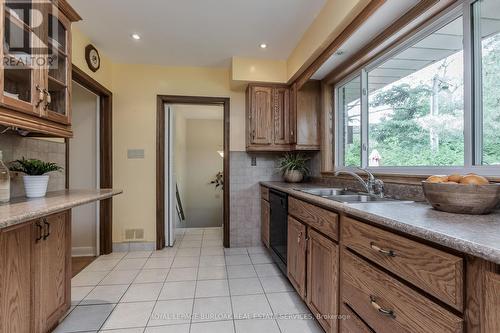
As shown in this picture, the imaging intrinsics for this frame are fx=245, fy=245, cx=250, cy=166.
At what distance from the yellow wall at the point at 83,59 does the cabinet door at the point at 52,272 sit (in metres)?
1.66

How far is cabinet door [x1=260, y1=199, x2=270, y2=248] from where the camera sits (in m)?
3.00

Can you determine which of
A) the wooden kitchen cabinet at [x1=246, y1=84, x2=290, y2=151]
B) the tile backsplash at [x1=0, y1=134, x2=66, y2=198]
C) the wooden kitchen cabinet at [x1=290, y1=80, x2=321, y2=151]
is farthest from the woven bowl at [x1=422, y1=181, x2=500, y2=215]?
the tile backsplash at [x1=0, y1=134, x2=66, y2=198]

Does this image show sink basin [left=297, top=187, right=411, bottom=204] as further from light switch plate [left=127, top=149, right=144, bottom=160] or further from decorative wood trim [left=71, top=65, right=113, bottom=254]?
decorative wood trim [left=71, top=65, right=113, bottom=254]

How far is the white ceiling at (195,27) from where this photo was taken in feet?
6.89

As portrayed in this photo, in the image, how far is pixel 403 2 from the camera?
1.48 meters

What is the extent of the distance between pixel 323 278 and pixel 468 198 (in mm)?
904

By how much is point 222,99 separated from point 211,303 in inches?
98.7

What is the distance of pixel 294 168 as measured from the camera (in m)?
3.23

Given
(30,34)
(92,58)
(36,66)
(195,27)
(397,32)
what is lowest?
A: (36,66)

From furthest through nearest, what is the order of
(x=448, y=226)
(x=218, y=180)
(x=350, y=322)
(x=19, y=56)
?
1. (x=218, y=180)
2. (x=19, y=56)
3. (x=350, y=322)
4. (x=448, y=226)

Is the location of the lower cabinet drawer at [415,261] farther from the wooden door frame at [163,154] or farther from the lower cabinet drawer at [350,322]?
the wooden door frame at [163,154]

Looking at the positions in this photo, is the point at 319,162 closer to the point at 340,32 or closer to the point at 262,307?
the point at 340,32

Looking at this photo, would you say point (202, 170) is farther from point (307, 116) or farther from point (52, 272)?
point (52, 272)

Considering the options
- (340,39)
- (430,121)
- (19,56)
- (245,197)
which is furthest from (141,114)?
(430,121)
